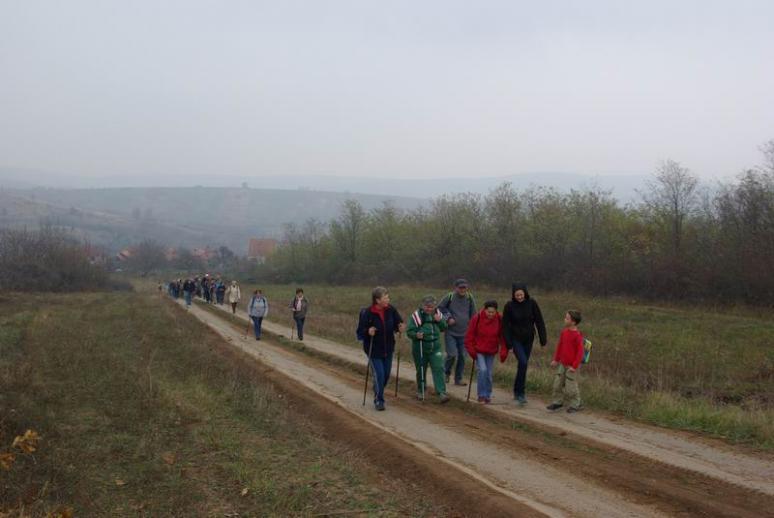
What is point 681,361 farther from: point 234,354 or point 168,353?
point 168,353

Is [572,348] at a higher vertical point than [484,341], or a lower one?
higher

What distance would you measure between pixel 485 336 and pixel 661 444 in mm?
3617

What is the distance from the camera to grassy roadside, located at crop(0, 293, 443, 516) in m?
6.92

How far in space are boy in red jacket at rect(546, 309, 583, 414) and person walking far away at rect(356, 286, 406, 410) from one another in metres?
2.73

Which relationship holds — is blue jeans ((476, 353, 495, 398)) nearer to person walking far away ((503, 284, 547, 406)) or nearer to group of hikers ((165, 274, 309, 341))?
person walking far away ((503, 284, 547, 406))

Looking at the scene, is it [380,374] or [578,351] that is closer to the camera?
[578,351]

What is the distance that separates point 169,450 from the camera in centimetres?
890

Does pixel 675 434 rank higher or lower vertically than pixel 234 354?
higher

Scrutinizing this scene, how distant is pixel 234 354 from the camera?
64.8 feet

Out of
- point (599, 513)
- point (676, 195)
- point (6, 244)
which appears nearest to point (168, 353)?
point (599, 513)

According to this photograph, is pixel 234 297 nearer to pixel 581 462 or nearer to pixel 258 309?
pixel 258 309

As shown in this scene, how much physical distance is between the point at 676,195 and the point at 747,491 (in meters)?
Answer: 44.2

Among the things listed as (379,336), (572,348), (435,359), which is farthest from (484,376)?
(379,336)

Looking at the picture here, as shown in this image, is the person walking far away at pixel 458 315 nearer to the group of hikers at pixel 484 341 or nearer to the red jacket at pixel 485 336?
the group of hikers at pixel 484 341
